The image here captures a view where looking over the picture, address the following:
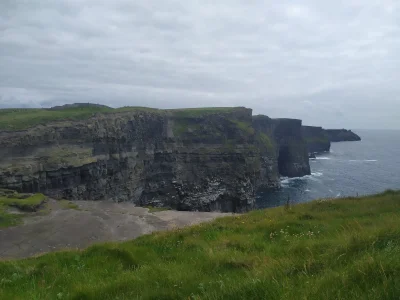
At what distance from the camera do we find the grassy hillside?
15.1 feet

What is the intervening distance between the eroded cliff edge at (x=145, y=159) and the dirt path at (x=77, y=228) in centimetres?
1581

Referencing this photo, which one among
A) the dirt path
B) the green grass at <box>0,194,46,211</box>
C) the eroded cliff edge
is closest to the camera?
the dirt path

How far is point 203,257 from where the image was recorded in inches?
359

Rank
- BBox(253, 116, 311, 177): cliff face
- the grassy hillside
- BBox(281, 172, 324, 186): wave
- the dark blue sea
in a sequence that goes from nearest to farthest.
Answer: the grassy hillside
the dark blue sea
BBox(281, 172, 324, 186): wave
BBox(253, 116, 311, 177): cliff face

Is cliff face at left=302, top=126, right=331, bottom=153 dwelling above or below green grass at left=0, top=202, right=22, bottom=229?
above

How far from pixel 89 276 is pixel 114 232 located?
2057 centimetres

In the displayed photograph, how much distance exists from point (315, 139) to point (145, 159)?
4888 inches

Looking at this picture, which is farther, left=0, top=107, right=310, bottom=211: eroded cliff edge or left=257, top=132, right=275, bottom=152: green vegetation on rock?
left=257, top=132, right=275, bottom=152: green vegetation on rock

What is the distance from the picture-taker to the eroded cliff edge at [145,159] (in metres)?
49.2

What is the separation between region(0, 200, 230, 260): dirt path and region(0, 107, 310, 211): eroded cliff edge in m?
15.8

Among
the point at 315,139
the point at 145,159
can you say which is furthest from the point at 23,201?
the point at 315,139

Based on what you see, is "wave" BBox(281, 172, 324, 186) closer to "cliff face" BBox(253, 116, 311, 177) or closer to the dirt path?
"cliff face" BBox(253, 116, 311, 177)

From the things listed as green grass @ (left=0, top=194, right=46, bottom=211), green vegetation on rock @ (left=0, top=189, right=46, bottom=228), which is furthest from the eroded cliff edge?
green grass @ (left=0, top=194, right=46, bottom=211)

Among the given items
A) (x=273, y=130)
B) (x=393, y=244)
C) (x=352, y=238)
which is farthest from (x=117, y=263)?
(x=273, y=130)
